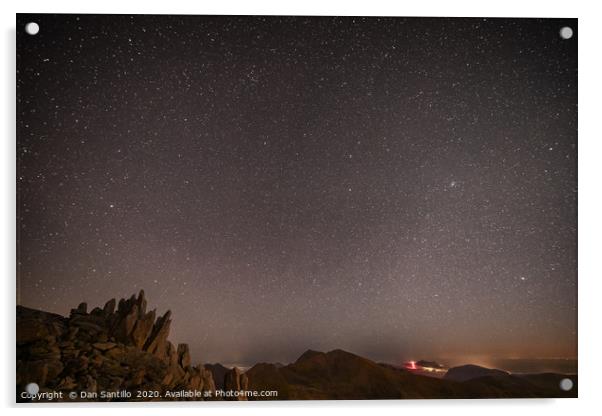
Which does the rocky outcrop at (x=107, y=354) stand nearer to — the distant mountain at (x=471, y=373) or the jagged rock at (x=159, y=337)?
the jagged rock at (x=159, y=337)

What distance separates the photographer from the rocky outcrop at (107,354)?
1.70 m

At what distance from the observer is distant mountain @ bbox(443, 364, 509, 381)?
175cm

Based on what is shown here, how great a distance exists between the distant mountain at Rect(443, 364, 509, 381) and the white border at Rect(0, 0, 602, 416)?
0.26 feet

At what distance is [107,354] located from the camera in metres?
1.71

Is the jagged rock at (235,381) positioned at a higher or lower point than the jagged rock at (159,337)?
lower

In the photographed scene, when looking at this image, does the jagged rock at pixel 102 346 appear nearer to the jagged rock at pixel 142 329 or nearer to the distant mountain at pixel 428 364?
the jagged rock at pixel 142 329

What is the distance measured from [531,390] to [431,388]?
0.30 metres

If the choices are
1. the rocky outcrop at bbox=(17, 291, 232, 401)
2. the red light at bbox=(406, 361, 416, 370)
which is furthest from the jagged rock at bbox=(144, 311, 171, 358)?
the red light at bbox=(406, 361, 416, 370)

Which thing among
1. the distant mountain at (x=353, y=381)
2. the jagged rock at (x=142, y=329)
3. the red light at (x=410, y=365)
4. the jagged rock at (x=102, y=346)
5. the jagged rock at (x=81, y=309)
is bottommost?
the distant mountain at (x=353, y=381)

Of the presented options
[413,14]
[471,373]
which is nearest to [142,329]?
[471,373]

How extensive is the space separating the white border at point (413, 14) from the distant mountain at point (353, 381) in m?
0.03

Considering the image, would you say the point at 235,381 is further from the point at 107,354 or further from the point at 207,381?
the point at 107,354

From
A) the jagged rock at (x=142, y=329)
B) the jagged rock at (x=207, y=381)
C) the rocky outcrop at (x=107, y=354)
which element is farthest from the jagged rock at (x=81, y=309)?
the jagged rock at (x=207, y=381)
